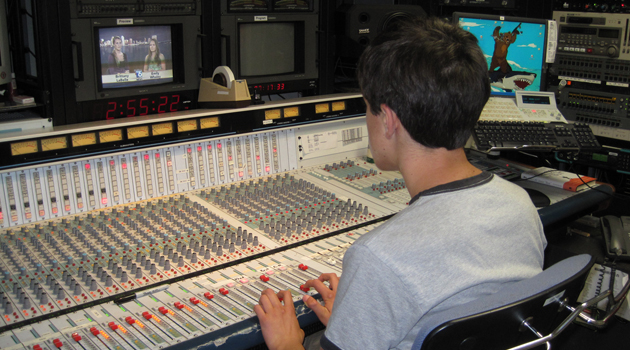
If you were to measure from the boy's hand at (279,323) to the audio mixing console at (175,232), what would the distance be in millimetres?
48

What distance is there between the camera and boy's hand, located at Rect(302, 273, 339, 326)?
1.59 metres

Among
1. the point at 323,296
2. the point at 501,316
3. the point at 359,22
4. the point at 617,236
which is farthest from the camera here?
the point at 359,22

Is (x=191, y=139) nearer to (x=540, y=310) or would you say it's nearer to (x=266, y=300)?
(x=266, y=300)

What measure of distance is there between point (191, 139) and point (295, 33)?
0.88 m

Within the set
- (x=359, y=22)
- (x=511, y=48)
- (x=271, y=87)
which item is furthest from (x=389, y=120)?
(x=511, y=48)

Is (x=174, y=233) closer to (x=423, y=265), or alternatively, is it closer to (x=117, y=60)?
(x=117, y=60)

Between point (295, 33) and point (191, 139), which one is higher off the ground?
point (295, 33)

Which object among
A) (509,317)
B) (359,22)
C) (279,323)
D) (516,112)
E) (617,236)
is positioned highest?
(359,22)

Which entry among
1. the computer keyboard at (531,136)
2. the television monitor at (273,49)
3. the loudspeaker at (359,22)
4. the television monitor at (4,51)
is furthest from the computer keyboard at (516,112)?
the television monitor at (4,51)

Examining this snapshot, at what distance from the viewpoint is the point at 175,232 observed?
78.6 inches

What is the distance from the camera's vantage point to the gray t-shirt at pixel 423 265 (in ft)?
3.36

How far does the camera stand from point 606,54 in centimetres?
353

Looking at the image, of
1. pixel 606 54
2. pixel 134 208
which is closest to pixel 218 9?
pixel 134 208

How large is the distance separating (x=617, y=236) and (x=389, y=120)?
1969 mm
